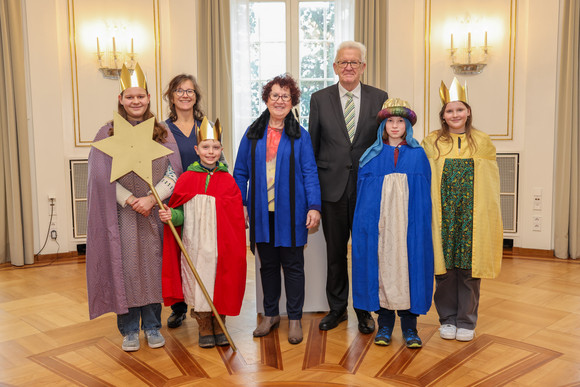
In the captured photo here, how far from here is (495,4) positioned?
500cm

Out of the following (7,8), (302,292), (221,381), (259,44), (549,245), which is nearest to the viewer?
(221,381)

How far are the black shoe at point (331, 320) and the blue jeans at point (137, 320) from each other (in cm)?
96

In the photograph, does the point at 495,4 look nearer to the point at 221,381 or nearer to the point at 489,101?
the point at 489,101

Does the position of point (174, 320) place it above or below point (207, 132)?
below

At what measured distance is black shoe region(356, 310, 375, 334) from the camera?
2955 mm

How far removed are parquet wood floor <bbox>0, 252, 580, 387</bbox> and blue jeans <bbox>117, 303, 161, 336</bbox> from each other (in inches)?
4.4

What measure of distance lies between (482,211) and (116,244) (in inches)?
75.4

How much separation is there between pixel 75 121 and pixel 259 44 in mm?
2071

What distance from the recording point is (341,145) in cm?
297

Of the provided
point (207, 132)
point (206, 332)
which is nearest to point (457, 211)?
point (207, 132)

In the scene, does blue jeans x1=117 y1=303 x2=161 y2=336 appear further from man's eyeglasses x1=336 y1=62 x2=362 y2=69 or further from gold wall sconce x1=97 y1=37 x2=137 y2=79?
gold wall sconce x1=97 y1=37 x2=137 y2=79

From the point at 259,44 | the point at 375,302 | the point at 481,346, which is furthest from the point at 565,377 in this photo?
the point at 259,44

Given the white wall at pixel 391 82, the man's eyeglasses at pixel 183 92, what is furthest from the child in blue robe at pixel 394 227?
the white wall at pixel 391 82

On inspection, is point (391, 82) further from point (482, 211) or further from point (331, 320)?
point (331, 320)
